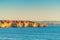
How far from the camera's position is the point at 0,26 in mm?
77438

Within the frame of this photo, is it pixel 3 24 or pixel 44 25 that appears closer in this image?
pixel 3 24

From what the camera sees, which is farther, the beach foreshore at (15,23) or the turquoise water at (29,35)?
the beach foreshore at (15,23)

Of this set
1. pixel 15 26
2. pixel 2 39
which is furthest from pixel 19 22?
pixel 2 39

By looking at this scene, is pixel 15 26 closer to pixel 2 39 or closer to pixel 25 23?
pixel 25 23

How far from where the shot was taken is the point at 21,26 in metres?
81.6

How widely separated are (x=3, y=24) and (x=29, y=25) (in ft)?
20.8

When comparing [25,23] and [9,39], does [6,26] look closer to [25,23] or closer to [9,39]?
[25,23]

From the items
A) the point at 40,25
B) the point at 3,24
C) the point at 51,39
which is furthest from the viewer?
the point at 40,25

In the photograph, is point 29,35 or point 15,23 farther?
point 15,23

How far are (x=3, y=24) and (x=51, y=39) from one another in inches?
1707

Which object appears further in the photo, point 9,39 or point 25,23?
point 25,23

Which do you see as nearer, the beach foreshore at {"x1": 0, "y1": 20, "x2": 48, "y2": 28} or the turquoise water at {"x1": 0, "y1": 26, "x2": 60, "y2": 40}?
the turquoise water at {"x1": 0, "y1": 26, "x2": 60, "y2": 40}

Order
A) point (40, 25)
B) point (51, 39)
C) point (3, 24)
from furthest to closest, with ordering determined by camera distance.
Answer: point (40, 25), point (3, 24), point (51, 39)

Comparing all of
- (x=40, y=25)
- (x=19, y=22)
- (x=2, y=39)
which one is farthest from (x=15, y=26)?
(x=2, y=39)
